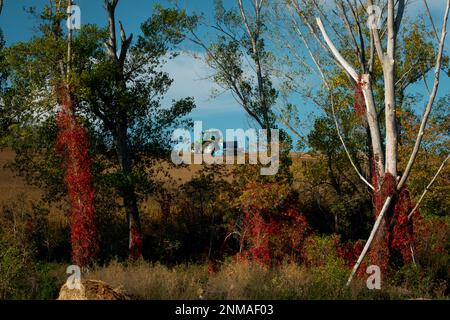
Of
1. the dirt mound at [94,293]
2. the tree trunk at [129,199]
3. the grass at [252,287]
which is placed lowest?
the grass at [252,287]

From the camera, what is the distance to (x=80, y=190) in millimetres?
21609

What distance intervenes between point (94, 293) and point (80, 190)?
1128cm

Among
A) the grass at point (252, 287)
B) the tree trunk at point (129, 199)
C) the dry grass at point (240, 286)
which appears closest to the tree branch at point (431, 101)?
the grass at point (252, 287)

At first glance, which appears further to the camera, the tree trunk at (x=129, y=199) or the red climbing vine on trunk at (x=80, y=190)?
the tree trunk at (x=129, y=199)

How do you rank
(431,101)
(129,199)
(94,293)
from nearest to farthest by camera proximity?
(94,293) → (431,101) → (129,199)

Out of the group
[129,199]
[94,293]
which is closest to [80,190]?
[129,199]

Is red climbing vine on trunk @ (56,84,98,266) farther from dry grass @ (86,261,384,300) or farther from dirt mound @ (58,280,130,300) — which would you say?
dirt mound @ (58,280,130,300)

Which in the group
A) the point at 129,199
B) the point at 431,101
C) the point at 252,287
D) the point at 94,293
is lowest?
the point at 252,287

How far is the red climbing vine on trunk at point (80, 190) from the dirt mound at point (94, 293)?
10.7 m

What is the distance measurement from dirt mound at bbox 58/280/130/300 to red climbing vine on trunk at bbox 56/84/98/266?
35.0 ft

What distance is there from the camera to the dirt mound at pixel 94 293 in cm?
1066

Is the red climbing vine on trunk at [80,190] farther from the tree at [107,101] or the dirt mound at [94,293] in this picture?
the dirt mound at [94,293]

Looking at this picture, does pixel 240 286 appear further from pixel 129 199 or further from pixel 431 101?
pixel 129 199

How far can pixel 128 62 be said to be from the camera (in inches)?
1022
